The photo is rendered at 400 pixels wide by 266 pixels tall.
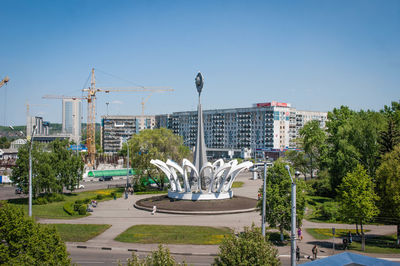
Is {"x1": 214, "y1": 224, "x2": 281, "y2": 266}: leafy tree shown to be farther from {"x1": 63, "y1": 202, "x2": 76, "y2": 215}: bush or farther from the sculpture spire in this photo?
the sculpture spire

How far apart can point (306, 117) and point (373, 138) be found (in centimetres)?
10693

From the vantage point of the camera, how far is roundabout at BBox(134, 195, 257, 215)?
1753 inches

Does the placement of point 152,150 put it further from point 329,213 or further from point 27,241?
point 27,241

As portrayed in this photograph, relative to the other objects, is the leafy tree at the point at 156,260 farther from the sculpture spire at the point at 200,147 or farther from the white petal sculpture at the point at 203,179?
the sculpture spire at the point at 200,147

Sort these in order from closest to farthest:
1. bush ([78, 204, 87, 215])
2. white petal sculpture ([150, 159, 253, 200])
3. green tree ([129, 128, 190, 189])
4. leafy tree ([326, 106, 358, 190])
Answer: bush ([78, 204, 87, 215]) → white petal sculpture ([150, 159, 253, 200]) → leafy tree ([326, 106, 358, 190]) → green tree ([129, 128, 190, 189])

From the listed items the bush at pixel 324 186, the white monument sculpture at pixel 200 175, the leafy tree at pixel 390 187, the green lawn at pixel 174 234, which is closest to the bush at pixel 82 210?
the green lawn at pixel 174 234

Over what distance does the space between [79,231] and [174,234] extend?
8.87m

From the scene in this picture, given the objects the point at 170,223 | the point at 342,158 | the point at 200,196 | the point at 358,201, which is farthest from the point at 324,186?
the point at 170,223

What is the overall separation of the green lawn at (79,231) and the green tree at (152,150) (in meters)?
25.7

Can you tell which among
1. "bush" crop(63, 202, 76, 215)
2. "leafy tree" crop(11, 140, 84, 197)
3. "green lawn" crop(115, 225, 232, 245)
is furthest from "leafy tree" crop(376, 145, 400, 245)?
"leafy tree" crop(11, 140, 84, 197)

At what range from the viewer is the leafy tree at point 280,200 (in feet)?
104

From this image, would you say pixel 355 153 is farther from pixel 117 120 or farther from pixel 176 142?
pixel 117 120

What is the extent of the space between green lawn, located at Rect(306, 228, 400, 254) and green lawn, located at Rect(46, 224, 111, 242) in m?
19.8

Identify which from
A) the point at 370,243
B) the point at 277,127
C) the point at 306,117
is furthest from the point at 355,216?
the point at 306,117
